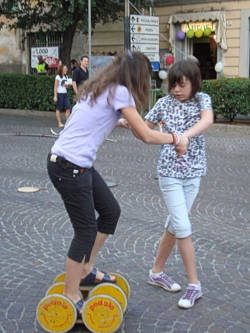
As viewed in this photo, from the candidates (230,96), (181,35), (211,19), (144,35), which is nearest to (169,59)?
(181,35)

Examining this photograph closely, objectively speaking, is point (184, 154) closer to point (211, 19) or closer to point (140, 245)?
point (140, 245)

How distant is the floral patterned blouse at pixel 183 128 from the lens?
12.2ft

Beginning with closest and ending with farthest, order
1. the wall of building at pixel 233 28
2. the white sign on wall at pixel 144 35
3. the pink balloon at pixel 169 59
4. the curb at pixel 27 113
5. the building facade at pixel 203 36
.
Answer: the white sign on wall at pixel 144 35 → the curb at pixel 27 113 → the wall of building at pixel 233 28 → the building facade at pixel 203 36 → the pink balloon at pixel 169 59

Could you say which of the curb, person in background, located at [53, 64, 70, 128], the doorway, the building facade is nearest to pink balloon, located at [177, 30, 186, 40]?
the building facade

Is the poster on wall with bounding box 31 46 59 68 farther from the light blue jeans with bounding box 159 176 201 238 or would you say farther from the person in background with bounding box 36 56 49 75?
the light blue jeans with bounding box 159 176 201 238

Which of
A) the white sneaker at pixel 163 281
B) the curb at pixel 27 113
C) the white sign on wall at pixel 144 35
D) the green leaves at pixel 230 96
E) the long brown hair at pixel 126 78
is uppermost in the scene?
the white sign on wall at pixel 144 35

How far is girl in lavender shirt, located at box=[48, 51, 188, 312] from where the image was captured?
312 centimetres

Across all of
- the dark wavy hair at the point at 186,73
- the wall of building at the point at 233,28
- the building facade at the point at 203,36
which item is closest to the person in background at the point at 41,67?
the building facade at the point at 203,36

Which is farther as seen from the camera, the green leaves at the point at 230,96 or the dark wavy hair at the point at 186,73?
the green leaves at the point at 230,96

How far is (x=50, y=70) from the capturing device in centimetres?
2345

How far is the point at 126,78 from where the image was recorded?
10.2 ft

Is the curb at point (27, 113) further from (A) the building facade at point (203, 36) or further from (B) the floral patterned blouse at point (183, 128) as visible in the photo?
(B) the floral patterned blouse at point (183, 128)

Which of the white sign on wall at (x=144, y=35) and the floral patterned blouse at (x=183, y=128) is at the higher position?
the white sign on wall at (x=144, y=35)

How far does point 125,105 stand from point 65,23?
1587cm
